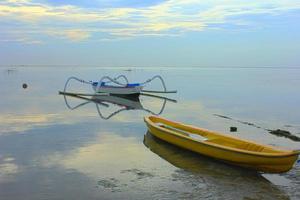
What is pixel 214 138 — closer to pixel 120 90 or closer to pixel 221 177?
pixel 221 177

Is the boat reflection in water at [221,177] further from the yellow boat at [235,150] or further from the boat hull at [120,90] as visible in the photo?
the boat hull at [120,90]

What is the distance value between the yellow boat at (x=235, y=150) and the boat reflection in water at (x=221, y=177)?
0.76 ft

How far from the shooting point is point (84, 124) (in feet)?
76.7

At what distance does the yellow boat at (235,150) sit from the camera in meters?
11.8

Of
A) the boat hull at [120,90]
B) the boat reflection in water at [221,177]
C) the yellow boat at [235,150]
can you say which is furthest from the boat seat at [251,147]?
the boat hull at [120,90]

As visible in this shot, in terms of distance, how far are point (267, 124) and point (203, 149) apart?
11676 millimetres

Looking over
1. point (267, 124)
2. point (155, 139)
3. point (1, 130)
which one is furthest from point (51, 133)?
point (267, 124)

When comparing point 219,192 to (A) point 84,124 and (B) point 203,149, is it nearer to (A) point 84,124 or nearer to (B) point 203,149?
(B) point 203,149

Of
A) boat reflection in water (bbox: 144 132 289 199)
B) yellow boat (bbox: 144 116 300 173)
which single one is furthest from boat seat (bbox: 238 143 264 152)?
boat reflection in water (bbox: 144 132 289 199)

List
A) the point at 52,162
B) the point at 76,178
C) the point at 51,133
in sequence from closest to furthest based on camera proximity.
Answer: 1. the point at 76,178
2. the point at 52,162
3. the point at 51,133

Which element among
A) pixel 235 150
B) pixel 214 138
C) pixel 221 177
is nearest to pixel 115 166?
pixel 221 177

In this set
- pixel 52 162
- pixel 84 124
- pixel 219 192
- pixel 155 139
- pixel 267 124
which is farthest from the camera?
pixel 267 124

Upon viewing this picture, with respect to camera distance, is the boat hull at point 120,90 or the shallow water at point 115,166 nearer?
the shallow water at point 115,166

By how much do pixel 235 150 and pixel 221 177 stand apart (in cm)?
104
